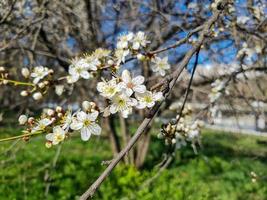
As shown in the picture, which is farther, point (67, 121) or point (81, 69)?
point (81, 69)

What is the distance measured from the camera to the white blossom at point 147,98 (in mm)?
1770

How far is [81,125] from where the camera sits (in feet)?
5.98

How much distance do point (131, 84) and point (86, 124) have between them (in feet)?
0.68

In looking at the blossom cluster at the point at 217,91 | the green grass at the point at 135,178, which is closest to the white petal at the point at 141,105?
the blossom cluster at the point at 217,91

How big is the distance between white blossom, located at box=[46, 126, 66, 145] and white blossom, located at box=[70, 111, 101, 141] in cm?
5

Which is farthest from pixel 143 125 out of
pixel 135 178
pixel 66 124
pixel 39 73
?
pixel 135 178

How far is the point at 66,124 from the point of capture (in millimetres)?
1860

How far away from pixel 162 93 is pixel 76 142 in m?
9.24

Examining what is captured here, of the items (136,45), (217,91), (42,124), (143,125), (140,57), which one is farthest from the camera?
(217,91)

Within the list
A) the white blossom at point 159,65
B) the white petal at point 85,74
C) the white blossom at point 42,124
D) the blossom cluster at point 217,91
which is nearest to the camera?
the white blossom at point 42,124

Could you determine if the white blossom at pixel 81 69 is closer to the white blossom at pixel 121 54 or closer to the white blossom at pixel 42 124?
the white blossom at pixel 121 54

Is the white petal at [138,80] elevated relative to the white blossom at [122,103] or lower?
elevated

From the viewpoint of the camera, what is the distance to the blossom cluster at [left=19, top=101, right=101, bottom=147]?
182 cm

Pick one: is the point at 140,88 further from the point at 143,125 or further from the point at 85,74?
the point at 85,74
